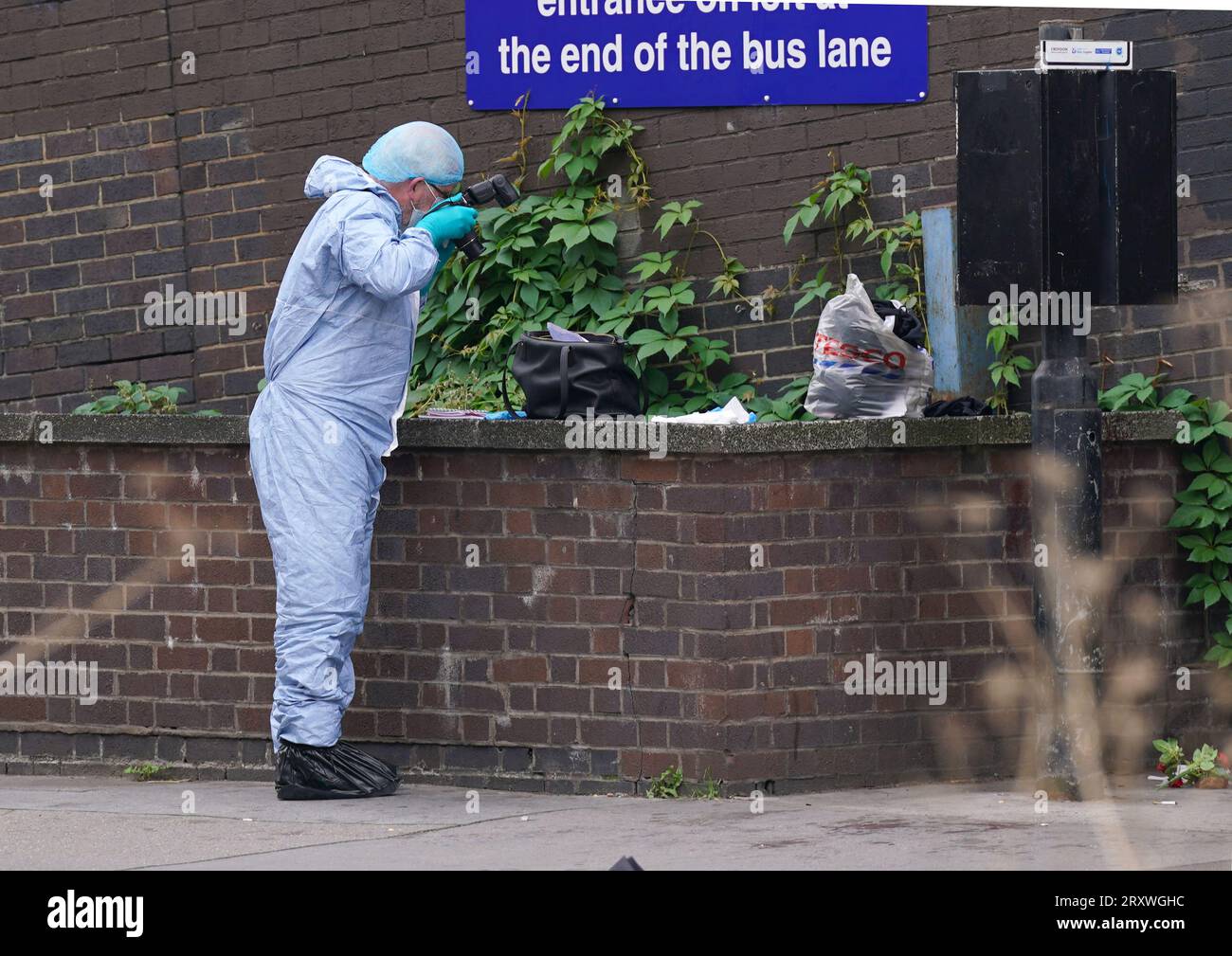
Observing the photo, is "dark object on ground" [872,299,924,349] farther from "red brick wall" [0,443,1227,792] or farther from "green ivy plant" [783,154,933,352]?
"red brick wall" [0,443,1227,792]

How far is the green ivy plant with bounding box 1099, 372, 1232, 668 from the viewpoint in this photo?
735cm

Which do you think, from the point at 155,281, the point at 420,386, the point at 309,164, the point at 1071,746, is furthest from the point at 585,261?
the point at 1071,746

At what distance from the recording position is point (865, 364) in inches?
295

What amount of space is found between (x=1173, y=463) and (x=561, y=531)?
237 centimetres

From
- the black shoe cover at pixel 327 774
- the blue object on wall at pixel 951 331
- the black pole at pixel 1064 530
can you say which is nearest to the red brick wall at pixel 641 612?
the black shoe cover at pixel 327 774

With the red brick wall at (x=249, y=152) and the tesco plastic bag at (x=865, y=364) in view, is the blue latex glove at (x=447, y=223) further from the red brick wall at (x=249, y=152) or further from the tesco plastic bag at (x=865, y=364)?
the red brick wall at (x=249, y=152)

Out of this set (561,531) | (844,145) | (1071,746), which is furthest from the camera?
(844,145)

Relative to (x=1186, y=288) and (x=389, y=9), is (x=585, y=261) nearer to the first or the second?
(x=389, y=9)

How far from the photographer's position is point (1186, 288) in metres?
7.71

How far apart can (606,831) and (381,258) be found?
6.81 feet

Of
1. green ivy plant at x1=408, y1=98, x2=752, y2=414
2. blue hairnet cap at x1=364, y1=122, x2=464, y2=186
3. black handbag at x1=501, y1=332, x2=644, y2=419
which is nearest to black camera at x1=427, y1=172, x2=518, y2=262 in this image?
blue hairnet cap at x1=364, y1=122, x2=464, y2=186

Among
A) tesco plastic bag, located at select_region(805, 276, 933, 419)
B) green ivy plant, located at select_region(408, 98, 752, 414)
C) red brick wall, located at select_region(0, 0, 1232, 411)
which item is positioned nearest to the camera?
tesco plastic bag, located at select_region(805, 276, 933, 419)

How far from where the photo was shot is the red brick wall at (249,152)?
816 centimetres

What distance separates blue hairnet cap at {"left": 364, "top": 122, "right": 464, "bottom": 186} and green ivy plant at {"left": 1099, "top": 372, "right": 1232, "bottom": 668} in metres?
2.95
